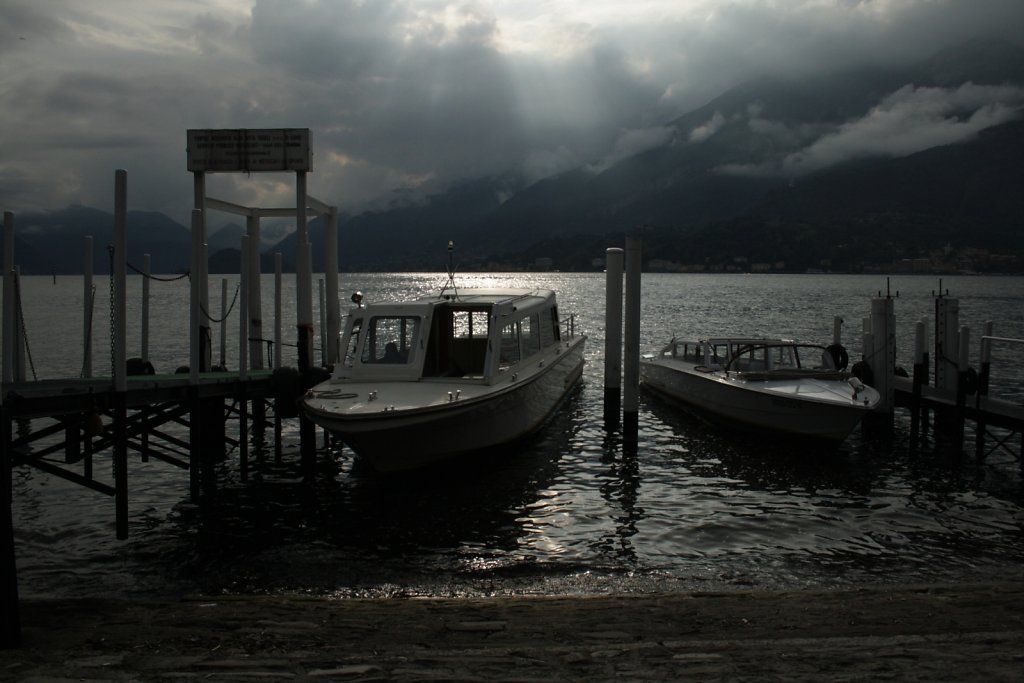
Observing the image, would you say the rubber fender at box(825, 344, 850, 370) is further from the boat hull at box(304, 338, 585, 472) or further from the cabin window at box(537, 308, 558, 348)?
the boat hull at box(304, 338, 585, 472)

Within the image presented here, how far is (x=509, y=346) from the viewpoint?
17.9 meters

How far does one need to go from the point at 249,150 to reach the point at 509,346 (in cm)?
661

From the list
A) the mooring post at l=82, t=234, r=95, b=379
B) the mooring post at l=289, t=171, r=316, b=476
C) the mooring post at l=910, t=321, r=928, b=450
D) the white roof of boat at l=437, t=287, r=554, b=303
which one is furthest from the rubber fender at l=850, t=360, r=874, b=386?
the mooring post at l=82, t=234, r=95, b=379

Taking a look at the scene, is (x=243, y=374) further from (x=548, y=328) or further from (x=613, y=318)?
(x=548, y=328)

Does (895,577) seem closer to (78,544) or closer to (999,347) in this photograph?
(78,544)

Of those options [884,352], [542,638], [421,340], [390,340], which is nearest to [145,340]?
[390,340]

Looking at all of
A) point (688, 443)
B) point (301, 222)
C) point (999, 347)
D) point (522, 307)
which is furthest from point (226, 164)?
point (999, 347)

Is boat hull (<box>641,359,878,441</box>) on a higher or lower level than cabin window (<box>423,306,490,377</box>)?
lower

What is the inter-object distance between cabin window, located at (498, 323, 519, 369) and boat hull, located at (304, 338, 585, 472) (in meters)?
0.53

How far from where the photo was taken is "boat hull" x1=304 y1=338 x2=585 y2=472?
13898mm

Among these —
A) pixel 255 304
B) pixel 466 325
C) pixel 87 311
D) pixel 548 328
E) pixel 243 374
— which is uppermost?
pixel 255 304

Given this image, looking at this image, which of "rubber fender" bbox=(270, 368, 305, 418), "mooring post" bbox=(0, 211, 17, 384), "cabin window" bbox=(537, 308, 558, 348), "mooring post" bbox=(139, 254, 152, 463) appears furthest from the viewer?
"cabin window" bbox=(537, 308, 558, 348)

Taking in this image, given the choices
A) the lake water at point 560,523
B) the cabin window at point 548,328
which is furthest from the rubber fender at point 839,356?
the cabin window at point 548,328

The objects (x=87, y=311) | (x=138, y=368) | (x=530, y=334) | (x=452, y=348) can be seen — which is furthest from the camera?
(x=530, y=334)
